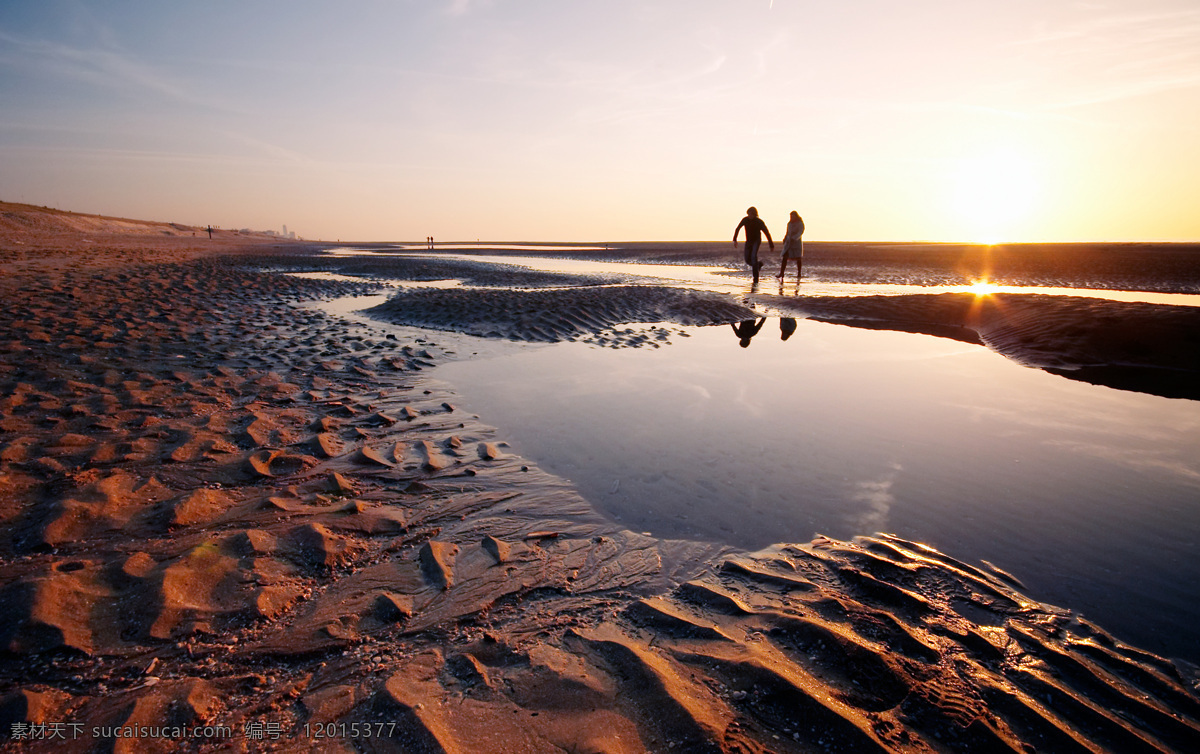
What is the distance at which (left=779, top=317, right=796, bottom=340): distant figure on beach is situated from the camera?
12.0m

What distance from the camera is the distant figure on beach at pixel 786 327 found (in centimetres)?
1201

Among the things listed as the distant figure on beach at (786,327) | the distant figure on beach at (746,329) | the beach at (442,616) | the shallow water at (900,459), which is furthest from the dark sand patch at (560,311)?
the beach at (442,616)

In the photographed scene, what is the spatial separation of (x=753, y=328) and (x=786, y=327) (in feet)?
2.83

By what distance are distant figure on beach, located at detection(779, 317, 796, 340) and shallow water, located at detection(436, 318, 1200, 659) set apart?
2942 millimetres

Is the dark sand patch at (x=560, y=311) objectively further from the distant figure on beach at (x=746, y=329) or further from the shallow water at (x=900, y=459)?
the shallow water at (x=900, y=459)

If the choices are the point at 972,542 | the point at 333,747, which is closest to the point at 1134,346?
the point at 972,542

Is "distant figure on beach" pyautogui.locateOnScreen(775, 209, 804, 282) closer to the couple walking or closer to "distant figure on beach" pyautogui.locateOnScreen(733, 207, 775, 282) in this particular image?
the couple walking

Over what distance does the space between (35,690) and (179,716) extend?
0.66 meters

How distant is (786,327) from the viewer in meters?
13.1

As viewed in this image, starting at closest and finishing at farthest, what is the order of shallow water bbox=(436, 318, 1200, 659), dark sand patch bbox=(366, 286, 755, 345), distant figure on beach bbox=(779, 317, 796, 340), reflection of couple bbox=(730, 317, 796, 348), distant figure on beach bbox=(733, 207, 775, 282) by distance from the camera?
shallow water bbox=(436, 318, 1200, 659), reflection of couple bbox=(730, 317, 796, 348), dark sand patch bbox=(366, 286, 755, 345), distant figure on beach bbox=(779, 317, 796, 340), distant figure on beach bbox=(733, 207, 775, 282)

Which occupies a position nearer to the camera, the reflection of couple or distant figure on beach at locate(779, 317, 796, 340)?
the reflection of couple

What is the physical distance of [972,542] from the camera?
11.9ft

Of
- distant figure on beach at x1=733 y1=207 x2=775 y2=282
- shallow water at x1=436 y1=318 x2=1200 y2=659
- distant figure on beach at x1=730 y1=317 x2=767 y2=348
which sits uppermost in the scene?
distant figure on beach at x1=733 y1=207 x2=775 y2=282

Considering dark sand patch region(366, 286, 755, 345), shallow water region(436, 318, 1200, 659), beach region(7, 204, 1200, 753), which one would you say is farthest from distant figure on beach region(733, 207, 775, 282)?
beach region(7, 204, 1200, 753)
